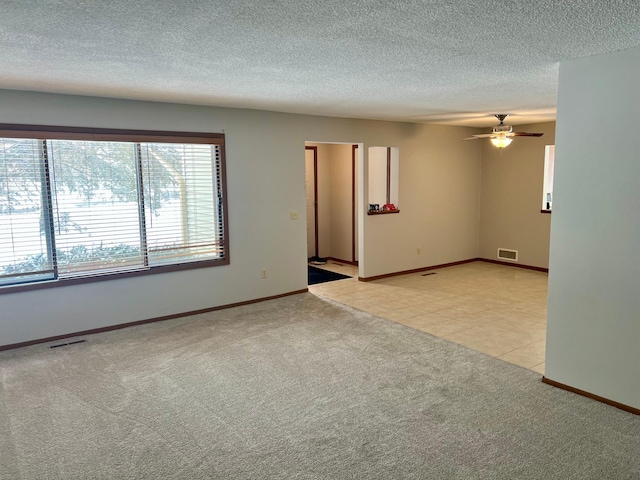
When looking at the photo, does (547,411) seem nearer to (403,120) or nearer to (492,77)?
(492,77)

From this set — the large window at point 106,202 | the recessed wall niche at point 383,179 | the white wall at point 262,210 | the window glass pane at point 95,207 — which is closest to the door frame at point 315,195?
the recessed wall niche at point 383,179

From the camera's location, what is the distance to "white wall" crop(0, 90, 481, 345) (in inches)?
175

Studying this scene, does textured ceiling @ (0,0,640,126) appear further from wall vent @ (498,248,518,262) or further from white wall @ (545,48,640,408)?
wall vent @ (498,248,518,262)

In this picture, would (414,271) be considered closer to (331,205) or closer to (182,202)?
(331,205)

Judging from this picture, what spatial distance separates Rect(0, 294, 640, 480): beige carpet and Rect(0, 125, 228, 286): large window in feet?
2.91

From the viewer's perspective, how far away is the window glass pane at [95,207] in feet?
14.6

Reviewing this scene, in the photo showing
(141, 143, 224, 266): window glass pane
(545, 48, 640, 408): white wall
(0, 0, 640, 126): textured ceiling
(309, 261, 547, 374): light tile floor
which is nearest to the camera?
(0, 0, 640, 126): textured ceiling

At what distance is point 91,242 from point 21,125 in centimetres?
124

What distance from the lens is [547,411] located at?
305 cm

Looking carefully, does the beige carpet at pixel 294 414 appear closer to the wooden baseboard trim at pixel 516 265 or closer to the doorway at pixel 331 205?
the doorway at pixel 331 205

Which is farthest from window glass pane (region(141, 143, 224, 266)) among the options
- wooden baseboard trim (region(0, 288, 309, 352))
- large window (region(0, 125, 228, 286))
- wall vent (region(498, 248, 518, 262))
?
wall vent (region(498, 248, 518, 262))

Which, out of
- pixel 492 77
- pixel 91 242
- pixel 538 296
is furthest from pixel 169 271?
pixel 538 296

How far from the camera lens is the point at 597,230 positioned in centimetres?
312

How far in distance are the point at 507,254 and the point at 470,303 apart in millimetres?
2774
